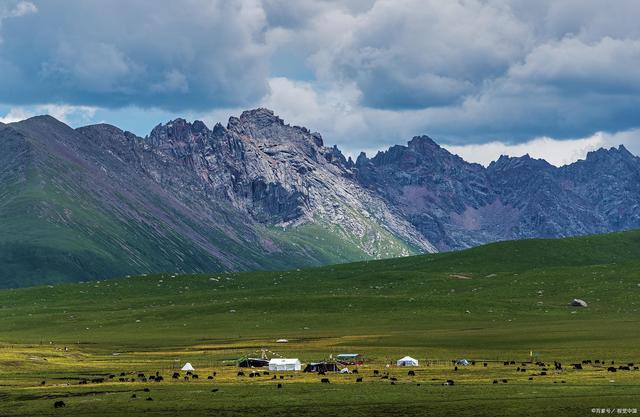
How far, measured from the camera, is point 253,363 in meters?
148

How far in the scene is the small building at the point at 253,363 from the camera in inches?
5817

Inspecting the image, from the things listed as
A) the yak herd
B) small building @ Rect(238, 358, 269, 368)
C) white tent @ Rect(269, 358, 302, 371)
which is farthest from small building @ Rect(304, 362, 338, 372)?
small building @ Rect(238, 358, 269, 368)

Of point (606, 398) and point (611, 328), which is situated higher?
point (611, 328)

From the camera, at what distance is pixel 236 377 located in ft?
421

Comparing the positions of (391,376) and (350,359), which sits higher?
(350,359)

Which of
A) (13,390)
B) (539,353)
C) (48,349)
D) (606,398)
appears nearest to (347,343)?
(539,353)

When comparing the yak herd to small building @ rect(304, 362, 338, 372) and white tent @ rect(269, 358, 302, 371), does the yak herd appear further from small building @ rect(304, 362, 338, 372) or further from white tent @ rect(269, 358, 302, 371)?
white tent @ rect(269, 358, 302, 371)

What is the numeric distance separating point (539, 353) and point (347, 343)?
42.1 metres

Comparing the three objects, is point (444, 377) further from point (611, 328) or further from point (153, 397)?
point (611, 328)

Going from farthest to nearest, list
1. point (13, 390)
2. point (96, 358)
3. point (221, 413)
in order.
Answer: point (96, 358), point (13, 390), point (221, 413)

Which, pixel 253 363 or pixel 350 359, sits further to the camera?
pixel 350 359

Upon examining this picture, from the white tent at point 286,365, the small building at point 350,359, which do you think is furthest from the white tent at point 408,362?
the white tent at point 286,365

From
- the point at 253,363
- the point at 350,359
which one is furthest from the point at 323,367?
the point at 253,363

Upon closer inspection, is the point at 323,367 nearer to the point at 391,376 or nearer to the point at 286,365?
the point at 286,365
